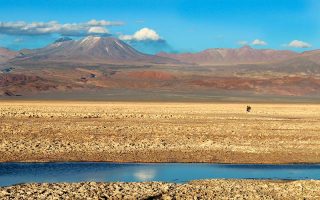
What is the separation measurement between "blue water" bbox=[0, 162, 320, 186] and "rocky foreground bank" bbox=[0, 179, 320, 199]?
1.86 metres

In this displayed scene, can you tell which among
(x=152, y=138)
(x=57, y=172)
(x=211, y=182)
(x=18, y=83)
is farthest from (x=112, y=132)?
(x=18, y=83)

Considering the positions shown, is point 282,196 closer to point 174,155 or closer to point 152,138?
point 174,155

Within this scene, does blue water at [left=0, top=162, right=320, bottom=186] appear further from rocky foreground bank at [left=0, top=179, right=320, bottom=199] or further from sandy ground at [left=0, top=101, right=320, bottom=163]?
rocky foreground bank at [left=0, top=179, right=320, bottom=199]

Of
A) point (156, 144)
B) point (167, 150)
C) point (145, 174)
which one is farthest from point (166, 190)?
point (156, 144)

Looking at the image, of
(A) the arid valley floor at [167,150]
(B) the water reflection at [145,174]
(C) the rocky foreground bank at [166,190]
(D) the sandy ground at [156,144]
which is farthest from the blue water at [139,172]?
(C) the rocky foreground bank at [166,190]

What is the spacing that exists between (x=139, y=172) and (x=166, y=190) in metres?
4.51

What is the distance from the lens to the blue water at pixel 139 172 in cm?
1870

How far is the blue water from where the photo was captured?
18.7 m

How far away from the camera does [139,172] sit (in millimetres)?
20281

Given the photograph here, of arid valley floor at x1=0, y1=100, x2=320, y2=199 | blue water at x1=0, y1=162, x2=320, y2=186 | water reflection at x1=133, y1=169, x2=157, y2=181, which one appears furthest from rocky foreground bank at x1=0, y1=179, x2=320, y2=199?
water reflection at x1=133, y1=169, x2=157, y2=181

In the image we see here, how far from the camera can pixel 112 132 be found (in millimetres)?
32469

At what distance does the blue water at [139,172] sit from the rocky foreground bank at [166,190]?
1860 millimetres

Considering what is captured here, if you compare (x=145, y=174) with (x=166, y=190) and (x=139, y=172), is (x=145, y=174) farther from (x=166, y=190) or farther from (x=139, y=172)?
(x=166, y=190)

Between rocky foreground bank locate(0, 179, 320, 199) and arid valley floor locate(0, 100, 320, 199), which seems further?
arid valley floor locate(0, 100, 320, 199)
